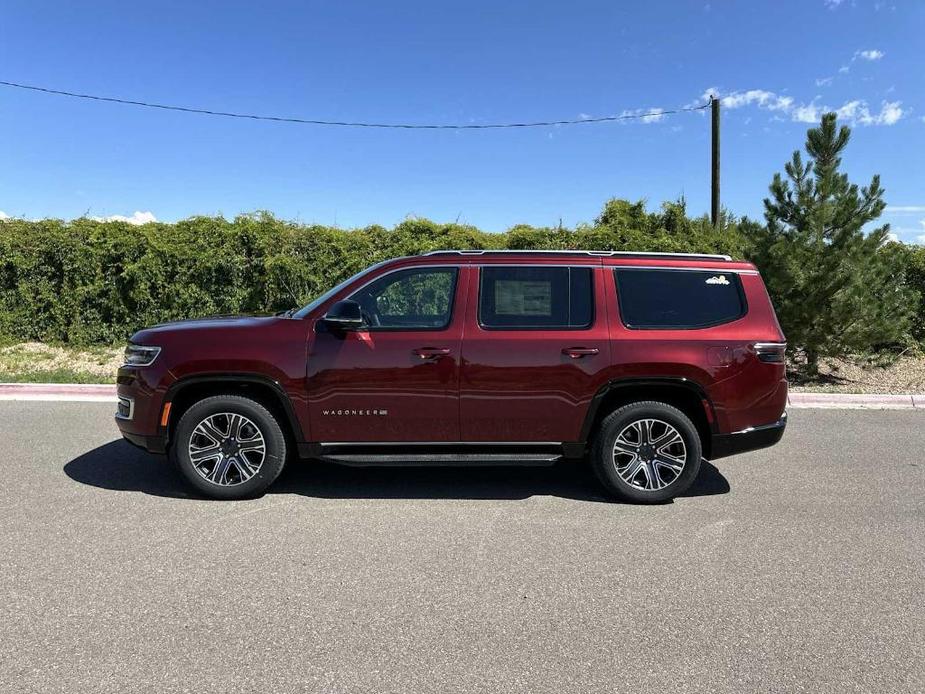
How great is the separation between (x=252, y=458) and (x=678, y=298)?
344 cm

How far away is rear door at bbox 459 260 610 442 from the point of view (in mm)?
4703

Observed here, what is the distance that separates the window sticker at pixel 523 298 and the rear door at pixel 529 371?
0.04 metres

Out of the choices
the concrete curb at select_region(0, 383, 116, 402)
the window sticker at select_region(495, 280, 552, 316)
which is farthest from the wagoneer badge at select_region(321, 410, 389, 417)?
the concrete curb at select_region(0, 383, 116, 402)

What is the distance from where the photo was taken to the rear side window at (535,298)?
4.84 metres

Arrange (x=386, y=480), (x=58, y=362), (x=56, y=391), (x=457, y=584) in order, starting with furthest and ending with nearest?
(x=58, y=362)
(x=56, y=391)
(x=386, y=480)
(x=457, y=584)

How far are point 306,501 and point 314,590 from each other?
1.47 m

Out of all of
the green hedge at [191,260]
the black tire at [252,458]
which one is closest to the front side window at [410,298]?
the black tire at [252,458]

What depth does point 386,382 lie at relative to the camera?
184 inches

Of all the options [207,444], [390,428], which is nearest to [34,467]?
[207,444]

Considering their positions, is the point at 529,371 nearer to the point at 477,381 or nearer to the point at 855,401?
the point at 477,381

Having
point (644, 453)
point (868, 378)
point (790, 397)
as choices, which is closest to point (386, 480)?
point (644, 453)

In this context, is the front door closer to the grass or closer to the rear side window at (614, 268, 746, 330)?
the rear side window at (614, 268, 746, 330)

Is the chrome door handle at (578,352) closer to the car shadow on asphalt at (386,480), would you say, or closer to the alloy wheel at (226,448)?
the car shadow on asphalt at (386,480)

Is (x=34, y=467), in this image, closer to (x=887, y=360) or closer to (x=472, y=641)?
(x=472, y=641)
